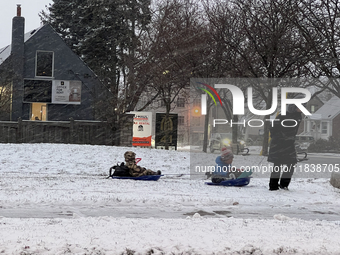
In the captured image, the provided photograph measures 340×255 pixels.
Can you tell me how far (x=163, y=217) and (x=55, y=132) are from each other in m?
18.2

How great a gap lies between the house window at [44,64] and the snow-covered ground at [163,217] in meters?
18.3

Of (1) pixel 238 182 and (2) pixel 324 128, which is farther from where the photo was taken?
(2) pixel 324 128

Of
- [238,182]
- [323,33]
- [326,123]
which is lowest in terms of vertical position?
[238,182]

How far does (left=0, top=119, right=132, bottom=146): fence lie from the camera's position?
79.7ft

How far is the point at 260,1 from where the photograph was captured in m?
22.7

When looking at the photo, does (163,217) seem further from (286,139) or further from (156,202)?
(286,139)

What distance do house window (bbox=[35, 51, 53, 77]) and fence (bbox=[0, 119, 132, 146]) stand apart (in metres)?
10.1

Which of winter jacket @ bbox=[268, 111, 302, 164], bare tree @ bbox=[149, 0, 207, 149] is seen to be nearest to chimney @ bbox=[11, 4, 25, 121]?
bare tree @ bbox=[149, 0, 207, 149]

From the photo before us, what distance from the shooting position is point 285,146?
38.3 feet

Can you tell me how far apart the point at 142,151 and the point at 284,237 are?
16.6m

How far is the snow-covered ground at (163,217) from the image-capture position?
5078 millimetres

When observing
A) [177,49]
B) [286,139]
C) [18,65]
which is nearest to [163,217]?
[286,139]

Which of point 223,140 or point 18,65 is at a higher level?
point 18,65

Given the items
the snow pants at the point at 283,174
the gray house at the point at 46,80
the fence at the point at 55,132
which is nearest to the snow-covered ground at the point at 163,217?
the snow pants at the point at 283,174
